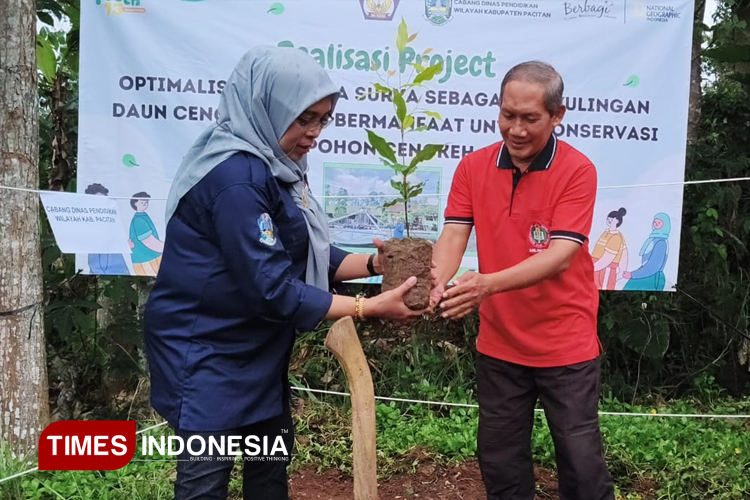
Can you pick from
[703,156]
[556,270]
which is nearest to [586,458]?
[556,270]

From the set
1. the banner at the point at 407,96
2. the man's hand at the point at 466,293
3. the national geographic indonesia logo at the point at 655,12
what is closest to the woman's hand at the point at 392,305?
the man's hand at the point at 466,293

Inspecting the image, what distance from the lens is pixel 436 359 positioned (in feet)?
12.5

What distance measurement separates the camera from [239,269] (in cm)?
157

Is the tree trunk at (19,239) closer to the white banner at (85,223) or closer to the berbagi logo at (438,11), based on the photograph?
the white banner at (85,223)

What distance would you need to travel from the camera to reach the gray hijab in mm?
1608

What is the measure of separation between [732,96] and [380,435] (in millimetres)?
2965

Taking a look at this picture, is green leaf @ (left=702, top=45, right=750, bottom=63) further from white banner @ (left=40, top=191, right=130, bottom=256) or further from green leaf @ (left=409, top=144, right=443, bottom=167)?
white banner @ (left=40, top=191, right=130, bottom=256)

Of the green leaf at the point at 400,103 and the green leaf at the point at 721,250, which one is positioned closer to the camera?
the green leaf at the point at 400,103

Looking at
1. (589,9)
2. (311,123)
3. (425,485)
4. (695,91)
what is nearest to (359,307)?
(311,123)

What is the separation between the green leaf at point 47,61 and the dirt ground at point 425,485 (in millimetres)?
2686

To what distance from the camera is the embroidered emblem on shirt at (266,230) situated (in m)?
1.56

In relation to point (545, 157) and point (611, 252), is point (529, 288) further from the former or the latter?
point (611, 252)

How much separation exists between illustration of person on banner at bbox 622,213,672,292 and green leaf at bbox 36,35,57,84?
349 centimetres

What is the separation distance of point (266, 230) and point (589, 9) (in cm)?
256
